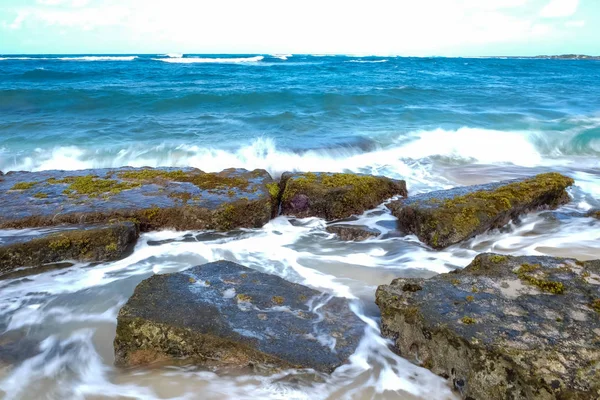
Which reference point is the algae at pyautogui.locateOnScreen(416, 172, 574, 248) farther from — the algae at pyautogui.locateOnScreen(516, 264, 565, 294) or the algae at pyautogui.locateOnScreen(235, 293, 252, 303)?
the algae at pyautogui.locateOnScreen(235, 293, 252, 303)

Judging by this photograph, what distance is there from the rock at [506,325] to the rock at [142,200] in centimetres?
237

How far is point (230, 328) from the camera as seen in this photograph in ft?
9.14

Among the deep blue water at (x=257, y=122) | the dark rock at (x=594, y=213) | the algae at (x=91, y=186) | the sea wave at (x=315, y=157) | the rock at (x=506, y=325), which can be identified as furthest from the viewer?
the deep blue water at (x=257, y=122)

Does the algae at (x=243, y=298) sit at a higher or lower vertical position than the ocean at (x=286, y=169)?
higher

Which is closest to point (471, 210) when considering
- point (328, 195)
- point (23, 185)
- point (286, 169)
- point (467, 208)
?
point (467, 208)

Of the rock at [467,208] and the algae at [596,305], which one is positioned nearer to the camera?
the algae at [596,305]

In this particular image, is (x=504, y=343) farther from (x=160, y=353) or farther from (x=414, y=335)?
(x=160, y=353)

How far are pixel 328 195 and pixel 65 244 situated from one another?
2852mm

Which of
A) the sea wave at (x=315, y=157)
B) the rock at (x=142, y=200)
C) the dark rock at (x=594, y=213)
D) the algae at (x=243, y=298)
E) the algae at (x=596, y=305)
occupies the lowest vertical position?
the sea wave at (x=315, y=157)

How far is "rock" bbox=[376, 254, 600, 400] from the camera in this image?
2252 millimetres

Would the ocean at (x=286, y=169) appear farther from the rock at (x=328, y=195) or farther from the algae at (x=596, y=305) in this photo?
the algae at (x=596, y=305)

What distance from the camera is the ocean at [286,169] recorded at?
2723mm

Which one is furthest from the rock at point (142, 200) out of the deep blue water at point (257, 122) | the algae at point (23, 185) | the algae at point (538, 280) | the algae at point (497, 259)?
the deep blue water at point (257, 122)

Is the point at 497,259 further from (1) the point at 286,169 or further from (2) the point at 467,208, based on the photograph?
(1) the point at 286,169
